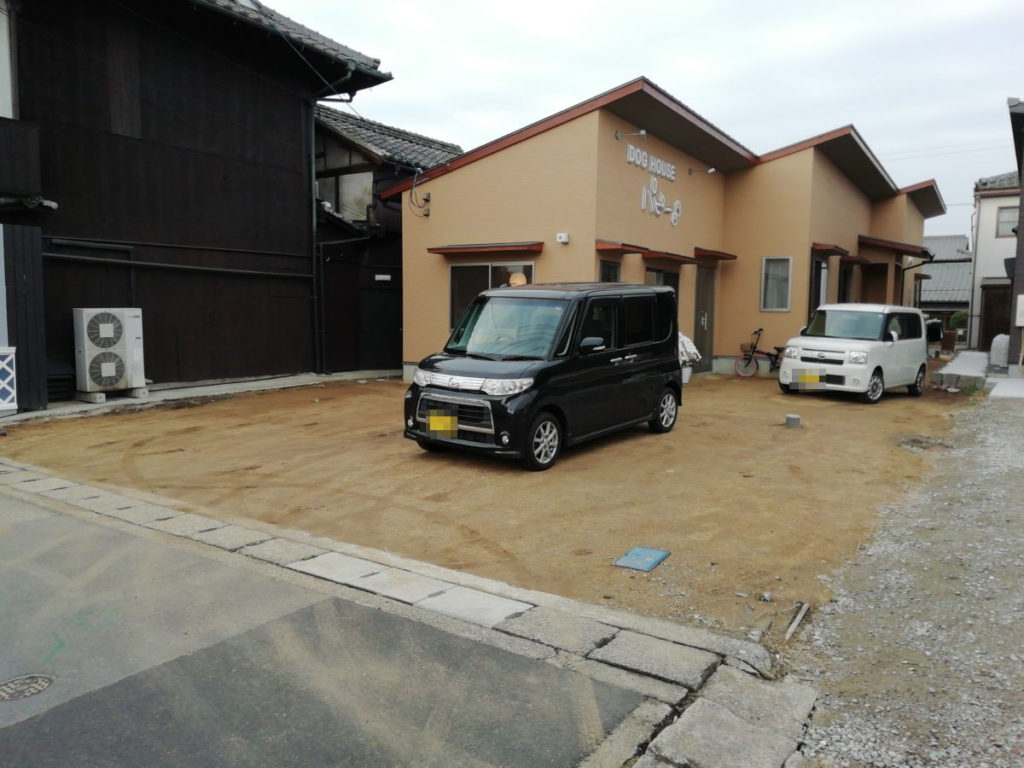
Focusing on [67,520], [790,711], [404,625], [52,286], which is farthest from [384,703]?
[52,286]

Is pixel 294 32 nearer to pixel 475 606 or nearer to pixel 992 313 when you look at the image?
pixel 475 606

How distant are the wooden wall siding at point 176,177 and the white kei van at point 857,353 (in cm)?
914

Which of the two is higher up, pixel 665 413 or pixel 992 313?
pixel 992 313

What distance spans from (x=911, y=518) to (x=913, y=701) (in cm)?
293

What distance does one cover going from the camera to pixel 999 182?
27.5 m

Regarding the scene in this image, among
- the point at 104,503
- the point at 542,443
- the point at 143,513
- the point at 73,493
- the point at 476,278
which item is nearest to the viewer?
the point at 143,513

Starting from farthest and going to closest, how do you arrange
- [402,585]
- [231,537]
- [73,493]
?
[73,493], [231,537], [402,585]

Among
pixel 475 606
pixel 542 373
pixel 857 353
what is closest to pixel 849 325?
pixel 857 353

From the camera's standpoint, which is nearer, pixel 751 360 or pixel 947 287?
pixel 751 360

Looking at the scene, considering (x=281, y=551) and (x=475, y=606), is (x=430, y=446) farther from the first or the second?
(x=475, y=606)

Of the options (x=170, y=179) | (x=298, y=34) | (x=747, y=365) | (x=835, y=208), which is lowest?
(x=747, y=365)

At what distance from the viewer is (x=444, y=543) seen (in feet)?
17.0

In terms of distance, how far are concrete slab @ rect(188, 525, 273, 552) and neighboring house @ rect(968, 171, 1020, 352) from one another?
28432 mm

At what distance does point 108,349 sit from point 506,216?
261 inches
